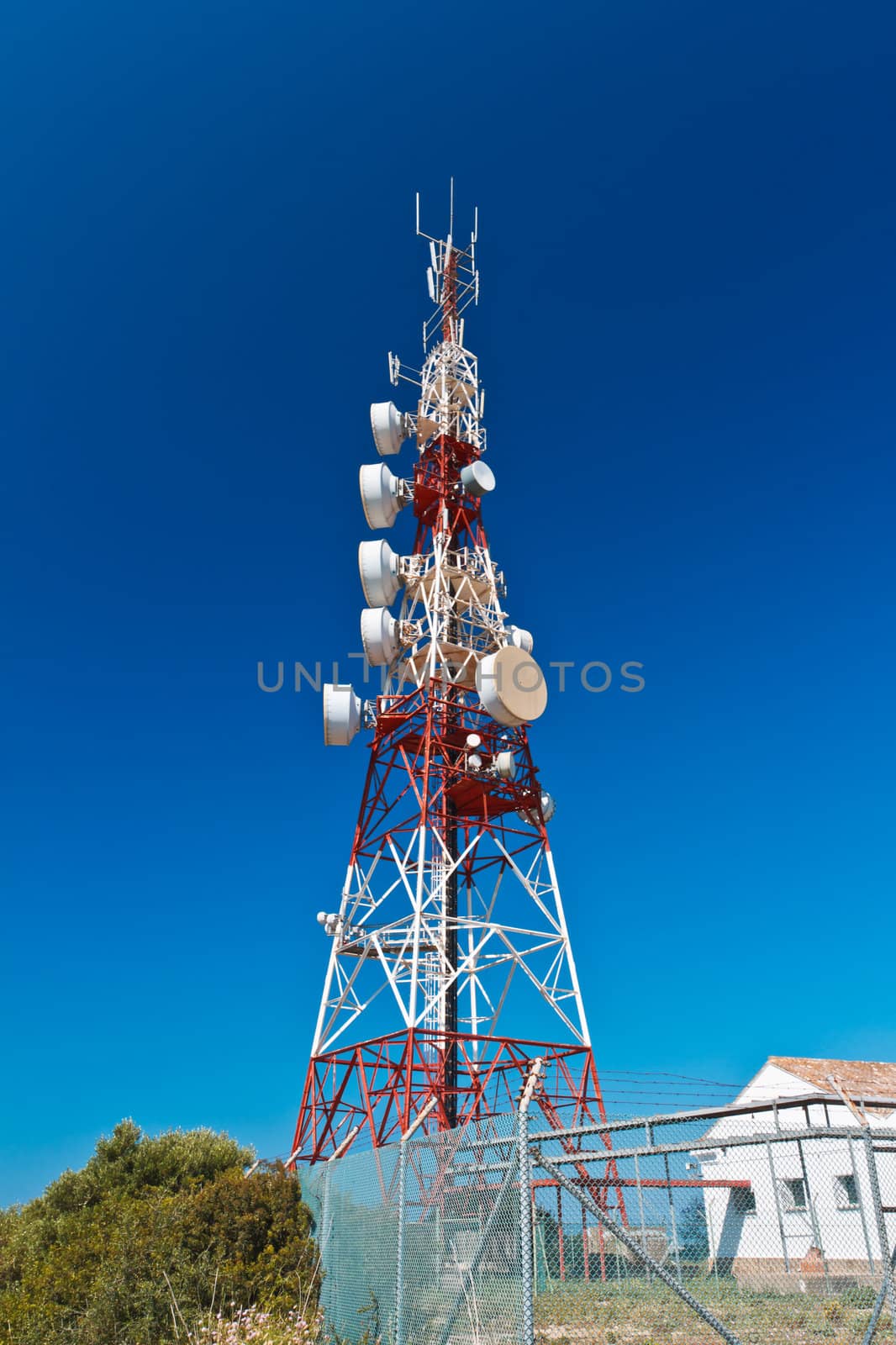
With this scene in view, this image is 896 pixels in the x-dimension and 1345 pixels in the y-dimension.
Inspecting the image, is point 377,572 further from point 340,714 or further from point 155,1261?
point 155,1261

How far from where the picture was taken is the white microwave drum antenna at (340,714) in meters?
26.7

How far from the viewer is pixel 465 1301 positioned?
10352mm

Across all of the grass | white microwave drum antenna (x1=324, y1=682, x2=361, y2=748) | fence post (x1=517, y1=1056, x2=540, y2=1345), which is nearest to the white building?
the grass

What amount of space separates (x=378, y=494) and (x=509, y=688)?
25.5ft

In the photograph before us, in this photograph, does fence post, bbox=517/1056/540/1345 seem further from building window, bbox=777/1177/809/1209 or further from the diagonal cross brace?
building window, bbox=777/1177/809/1209

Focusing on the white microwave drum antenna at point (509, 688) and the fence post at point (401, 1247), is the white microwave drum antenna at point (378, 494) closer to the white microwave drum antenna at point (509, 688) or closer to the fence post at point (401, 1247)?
the white microwave drum antenna at point (509, 688)

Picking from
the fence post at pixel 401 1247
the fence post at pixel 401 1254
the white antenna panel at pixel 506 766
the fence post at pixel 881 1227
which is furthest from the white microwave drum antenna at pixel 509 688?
the fence post at pixel 881 1227

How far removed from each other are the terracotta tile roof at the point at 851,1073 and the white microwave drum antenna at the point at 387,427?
22.7m

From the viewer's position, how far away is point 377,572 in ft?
91.8

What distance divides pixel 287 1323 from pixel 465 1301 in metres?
4.36

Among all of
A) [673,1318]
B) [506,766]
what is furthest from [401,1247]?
[506,766]

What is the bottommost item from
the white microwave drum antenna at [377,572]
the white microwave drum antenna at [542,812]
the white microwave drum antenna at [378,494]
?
the white microwave drum antenna at [542,812]

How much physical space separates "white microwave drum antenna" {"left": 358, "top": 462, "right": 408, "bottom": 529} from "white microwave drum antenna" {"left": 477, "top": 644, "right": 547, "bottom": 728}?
6459mm

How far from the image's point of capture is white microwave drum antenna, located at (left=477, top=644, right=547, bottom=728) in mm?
25234
